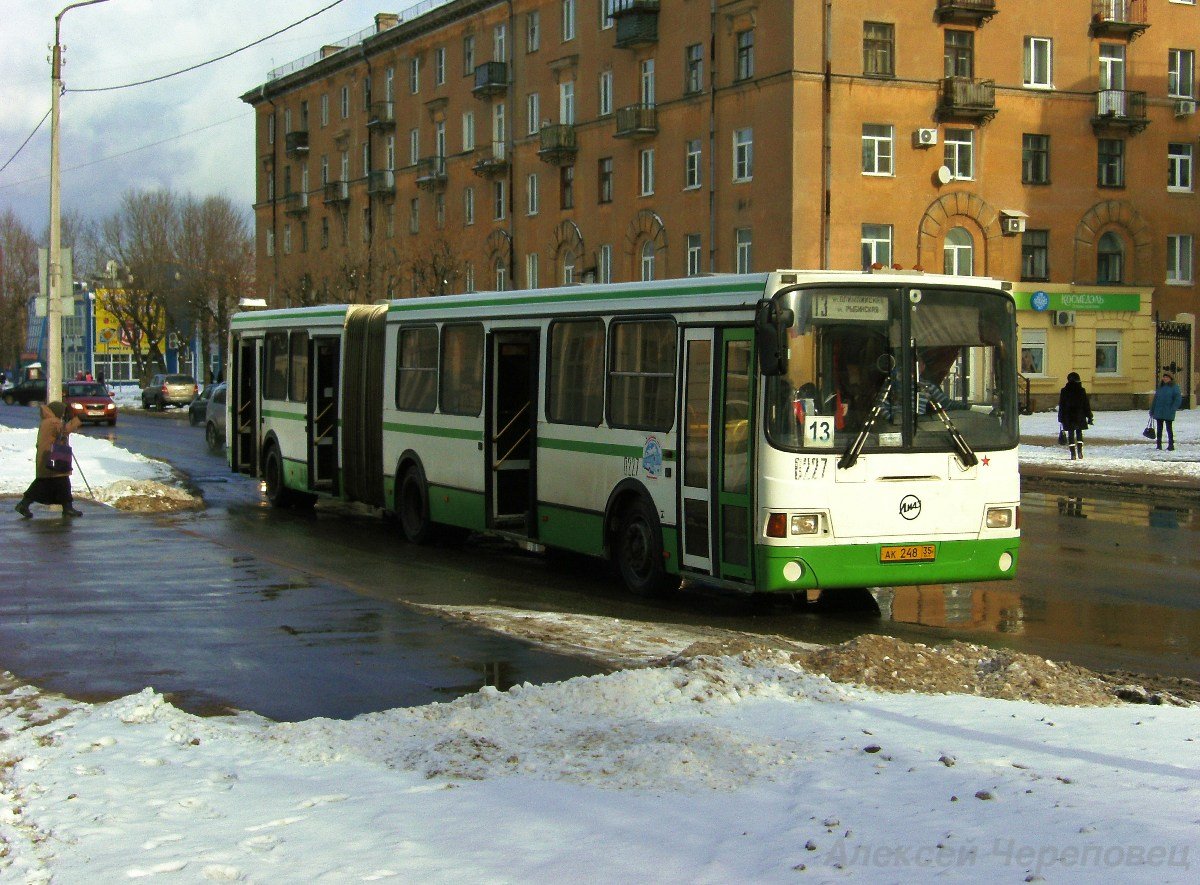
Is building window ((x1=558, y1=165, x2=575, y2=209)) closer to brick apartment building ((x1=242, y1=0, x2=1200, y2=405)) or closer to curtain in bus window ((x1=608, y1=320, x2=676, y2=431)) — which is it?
brick apartment building ((x1=242, y1=0, x2=1200, y2=405))

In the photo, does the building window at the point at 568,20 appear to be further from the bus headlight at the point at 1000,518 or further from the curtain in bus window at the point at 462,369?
the bus headlight at the point at 1000,518

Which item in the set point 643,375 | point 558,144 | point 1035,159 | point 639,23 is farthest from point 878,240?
point 643,375

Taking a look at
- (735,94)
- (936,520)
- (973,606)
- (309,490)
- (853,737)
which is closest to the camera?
(853,737)

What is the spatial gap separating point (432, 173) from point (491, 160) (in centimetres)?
603

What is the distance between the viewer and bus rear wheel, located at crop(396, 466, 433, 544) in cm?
1711

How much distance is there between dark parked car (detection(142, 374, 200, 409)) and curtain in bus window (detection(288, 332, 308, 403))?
51199 millimetres

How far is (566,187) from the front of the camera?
2248 inches

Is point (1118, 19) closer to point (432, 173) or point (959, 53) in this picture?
point (959, 53)

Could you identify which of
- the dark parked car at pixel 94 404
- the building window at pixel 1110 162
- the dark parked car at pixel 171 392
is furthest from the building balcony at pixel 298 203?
the building window at pixel 1110 162

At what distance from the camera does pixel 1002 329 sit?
1196 centimetres

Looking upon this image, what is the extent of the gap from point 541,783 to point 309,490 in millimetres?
14653

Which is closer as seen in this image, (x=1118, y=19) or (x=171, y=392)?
(x=1118, y=19)

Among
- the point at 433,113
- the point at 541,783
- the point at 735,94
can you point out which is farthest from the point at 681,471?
the point at 433,113

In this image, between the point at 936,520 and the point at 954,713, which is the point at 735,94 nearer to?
the point at 936,520
